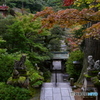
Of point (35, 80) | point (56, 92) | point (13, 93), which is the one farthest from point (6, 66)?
point (56, 92)

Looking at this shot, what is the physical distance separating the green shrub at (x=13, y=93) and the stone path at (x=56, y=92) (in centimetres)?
94

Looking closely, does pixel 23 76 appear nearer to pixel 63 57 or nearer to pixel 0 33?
pixel 0 33

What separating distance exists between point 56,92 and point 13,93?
8.41 feet

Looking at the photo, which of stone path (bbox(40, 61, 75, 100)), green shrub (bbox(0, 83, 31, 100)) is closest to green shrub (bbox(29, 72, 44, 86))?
stone path (bbox(40, 61, 75, 100))

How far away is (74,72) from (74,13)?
788 centimetres

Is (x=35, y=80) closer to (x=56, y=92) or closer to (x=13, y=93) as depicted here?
(x=56, y=92)

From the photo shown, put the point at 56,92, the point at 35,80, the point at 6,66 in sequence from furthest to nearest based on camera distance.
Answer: the point at 35,80 < the point at 6,66 < the point at 56,92

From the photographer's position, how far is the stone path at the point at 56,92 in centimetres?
798

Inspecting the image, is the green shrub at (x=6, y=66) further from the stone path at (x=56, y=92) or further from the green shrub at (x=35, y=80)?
the stone path at (x=56, y=92)

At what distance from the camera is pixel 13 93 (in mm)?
7535

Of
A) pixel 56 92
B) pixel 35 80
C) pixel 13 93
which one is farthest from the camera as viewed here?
pixel 35 80

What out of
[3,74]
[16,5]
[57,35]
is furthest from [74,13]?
[16,5]

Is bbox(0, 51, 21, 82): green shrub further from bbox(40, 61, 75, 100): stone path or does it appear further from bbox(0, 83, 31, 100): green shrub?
bbox(40, 61, 75, 100): stone path

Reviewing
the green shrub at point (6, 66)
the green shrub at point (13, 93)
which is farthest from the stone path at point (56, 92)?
the green shrub at point (6, 66)
